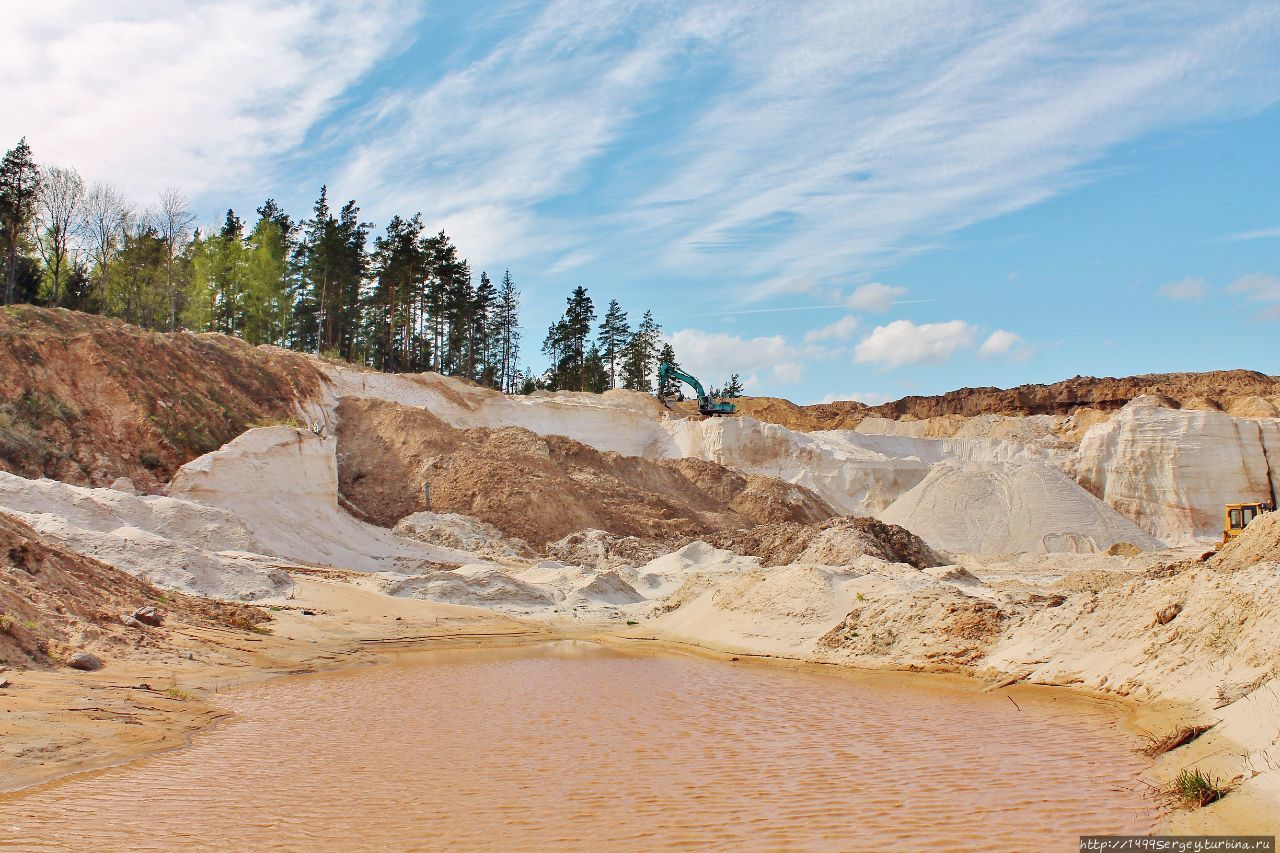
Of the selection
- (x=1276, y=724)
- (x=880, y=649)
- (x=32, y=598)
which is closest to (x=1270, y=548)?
(x=880, y=649)

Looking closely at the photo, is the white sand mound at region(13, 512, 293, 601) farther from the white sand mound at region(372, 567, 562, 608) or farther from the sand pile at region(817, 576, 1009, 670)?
the sand pile at region(817, 576, 1009, 670)

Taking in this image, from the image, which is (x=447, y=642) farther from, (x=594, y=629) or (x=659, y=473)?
(x=659, y=473)

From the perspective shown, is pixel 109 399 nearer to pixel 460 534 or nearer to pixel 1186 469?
pixel 460 534

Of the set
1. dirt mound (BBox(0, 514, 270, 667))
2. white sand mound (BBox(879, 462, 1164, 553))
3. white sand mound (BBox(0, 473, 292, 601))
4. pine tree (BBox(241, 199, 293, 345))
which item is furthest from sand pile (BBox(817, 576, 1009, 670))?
pine tree (BBox(241, 199, 293, 345))

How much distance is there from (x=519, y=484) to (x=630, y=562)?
6652 mm

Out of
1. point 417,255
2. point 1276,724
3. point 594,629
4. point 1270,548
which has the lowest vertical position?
point 594,629

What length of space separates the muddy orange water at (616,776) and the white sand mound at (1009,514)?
2434cm

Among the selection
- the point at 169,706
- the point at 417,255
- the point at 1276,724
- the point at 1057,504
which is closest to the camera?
the point at 1276,724

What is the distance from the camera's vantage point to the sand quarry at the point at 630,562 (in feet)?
28.3

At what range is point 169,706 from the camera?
8.73 m

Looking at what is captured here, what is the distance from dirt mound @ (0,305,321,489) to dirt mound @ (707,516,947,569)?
16.4m

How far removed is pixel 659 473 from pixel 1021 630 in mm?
31236

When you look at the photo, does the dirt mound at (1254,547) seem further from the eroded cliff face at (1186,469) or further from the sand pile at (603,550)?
the eroded cliff face at (1186,469)

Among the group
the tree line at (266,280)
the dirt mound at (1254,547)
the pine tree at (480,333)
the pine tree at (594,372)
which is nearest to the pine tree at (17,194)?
the tree line at (266,280)
